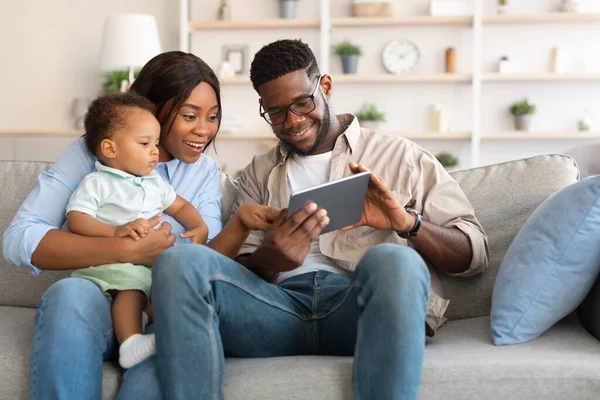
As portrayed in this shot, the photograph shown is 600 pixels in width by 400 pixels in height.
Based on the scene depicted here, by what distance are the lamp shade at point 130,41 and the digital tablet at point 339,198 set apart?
11.4 ft

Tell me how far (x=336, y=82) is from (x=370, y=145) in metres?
3.64

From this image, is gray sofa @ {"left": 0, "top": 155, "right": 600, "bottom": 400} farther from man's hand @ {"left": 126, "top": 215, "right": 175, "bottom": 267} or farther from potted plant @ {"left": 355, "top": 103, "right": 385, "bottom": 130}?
potted plant @ {"left": 355, "top": 103, "right": 385, "bottom": 130}

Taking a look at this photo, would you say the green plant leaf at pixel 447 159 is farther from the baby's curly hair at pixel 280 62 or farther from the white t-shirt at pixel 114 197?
the white t-shirt at pixel 114 197

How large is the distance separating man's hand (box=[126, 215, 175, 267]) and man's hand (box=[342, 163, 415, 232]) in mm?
461

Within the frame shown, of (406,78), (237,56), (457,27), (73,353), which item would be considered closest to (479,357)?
(73,353)

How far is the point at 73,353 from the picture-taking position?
4.92 ft

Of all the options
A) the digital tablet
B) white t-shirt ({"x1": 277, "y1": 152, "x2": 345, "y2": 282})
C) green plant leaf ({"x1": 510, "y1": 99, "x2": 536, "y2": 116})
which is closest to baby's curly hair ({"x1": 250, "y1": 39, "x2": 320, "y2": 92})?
white t-shirt ({"x1": 277, "y1": 152, "x2": 345, "y2": 282})

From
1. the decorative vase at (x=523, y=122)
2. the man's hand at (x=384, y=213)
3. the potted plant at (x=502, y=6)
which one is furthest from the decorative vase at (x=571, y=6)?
the man's hand at (x=384, y=213)

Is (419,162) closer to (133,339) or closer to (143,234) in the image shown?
(143,234)

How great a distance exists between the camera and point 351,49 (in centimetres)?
548

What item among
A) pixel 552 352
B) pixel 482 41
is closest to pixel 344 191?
pixel 552 352

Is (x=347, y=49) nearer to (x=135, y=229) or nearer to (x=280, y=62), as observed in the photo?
(x=280, y=62)

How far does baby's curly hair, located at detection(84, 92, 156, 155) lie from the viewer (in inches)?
73.0

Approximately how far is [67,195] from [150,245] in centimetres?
28
